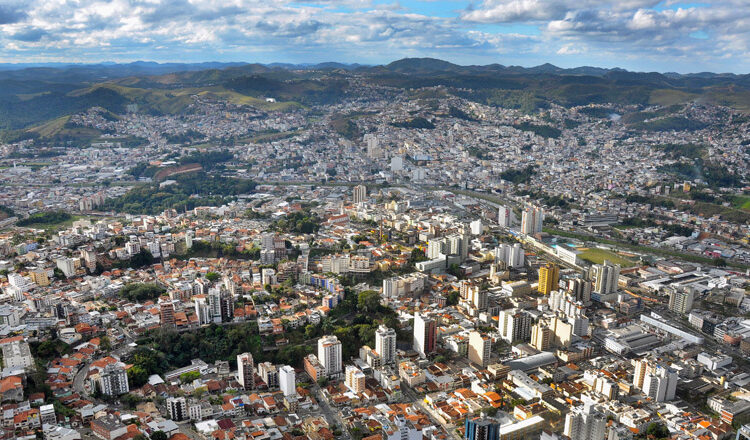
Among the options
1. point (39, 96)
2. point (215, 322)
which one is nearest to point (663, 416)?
point (215, 322)

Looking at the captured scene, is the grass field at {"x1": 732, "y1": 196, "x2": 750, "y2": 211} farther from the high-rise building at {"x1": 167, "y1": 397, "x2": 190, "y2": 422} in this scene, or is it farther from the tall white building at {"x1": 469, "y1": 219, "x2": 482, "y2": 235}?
the high-rise building at {"x1": 167, "y1": 397, "x2": 190, "y2": 422}

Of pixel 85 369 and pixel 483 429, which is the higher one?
pixel 483 429

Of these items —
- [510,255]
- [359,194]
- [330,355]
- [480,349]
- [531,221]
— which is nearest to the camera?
[330,355]

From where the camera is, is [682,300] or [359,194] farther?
[359,194]

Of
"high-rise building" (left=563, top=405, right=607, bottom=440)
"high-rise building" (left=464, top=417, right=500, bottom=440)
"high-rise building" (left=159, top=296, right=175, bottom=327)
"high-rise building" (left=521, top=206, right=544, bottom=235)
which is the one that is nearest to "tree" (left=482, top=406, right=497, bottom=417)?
"high-rise building" (left=464, top=417, right=500, bottom=440)

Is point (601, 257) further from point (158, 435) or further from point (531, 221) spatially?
point (158, 435)

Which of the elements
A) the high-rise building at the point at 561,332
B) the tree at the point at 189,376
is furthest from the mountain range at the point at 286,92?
the high-rise building at the point at 561,332

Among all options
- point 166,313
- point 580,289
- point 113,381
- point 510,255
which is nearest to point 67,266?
point 166,313
